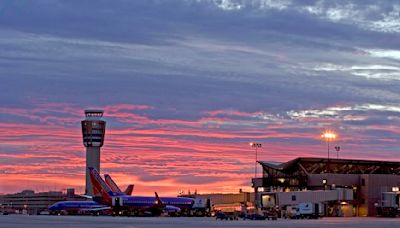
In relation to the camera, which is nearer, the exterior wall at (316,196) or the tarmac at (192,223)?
the tarmac at (192,223)

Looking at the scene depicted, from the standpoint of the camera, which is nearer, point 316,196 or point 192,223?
point 192,223

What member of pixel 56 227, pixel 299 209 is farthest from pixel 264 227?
pixel 299 209

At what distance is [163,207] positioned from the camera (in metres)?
198

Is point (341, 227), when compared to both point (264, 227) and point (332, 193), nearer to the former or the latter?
point (264, 227)

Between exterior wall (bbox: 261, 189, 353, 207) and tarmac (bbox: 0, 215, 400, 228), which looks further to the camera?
exterior wall (bbox: 261, 189, 353, 207)

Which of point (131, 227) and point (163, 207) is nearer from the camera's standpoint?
point (131, 227)

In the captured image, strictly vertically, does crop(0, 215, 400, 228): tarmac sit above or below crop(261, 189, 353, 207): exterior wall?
below

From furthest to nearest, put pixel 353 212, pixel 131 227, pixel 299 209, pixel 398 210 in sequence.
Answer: pixel 353 212, pixel 398 210, pixel 299 209, pixel 131 227

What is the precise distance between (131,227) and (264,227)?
1556 cm

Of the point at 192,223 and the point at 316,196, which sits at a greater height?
the point at 316,196

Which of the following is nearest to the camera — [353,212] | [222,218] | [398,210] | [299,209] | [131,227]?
[131,227]

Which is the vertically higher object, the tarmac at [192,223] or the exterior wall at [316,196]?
the exterior wall at [316,196]

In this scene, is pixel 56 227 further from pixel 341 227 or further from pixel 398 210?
pixel 398 210

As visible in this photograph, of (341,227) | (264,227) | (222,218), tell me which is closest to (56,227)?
(264,227)
